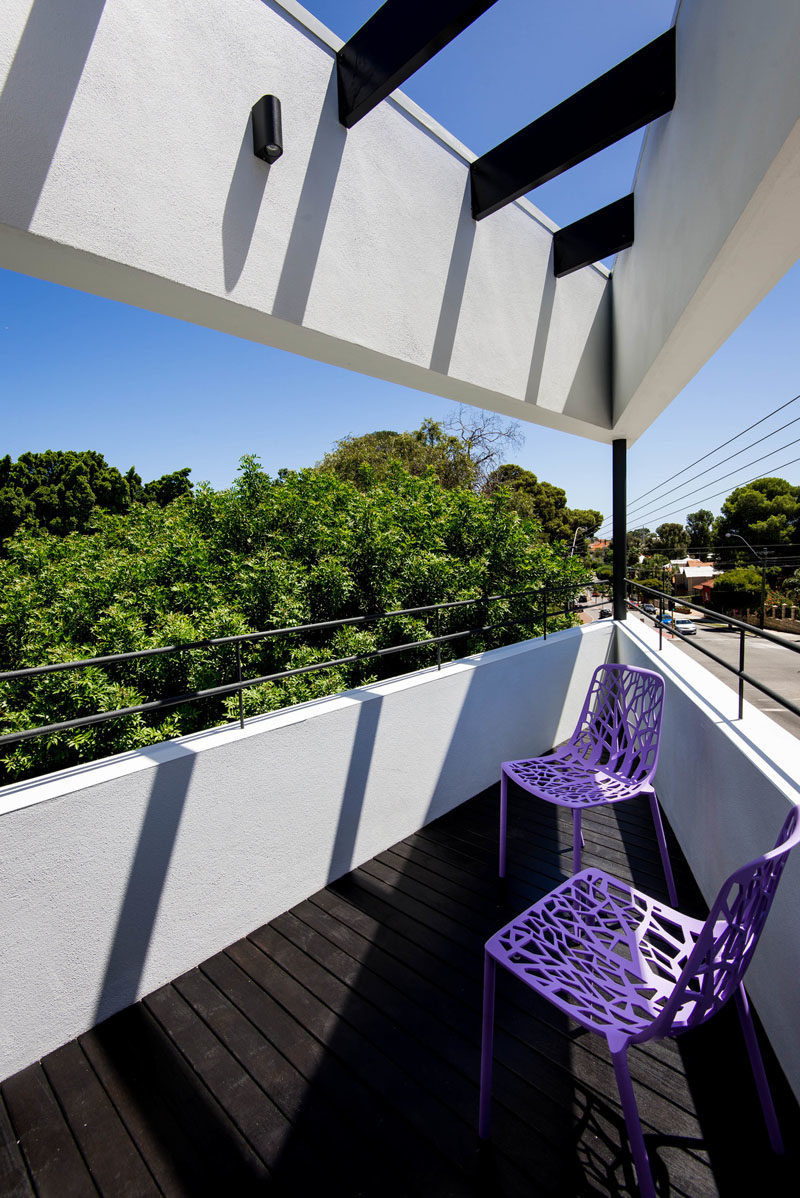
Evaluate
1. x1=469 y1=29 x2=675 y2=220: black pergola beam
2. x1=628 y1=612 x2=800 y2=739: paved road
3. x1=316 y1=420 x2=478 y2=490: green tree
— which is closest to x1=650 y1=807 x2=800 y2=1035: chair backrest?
x1=469 y1=29 x2=675 y2=220: black pergola beam

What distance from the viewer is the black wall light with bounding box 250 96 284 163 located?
173cm

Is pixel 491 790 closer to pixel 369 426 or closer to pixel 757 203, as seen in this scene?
pixel 757 203

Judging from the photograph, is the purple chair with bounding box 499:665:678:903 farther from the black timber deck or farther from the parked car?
the parked car

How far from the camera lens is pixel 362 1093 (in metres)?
1.37

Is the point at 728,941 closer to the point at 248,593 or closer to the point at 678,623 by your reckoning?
the point at 248,593

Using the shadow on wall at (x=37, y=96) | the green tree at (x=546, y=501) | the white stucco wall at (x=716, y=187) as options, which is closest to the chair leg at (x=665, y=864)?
the white stucco wall at (x=716, y=187)

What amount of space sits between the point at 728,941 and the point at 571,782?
115cm

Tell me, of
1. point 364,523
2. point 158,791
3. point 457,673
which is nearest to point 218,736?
point 158,791

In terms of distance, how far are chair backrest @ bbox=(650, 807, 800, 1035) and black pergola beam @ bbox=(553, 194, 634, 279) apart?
288cm

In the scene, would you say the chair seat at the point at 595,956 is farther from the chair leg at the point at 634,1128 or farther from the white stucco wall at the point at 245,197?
the white stucco wall at the point at 245,197

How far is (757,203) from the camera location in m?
1.41

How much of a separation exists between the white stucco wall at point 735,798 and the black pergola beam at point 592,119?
221 centimetres

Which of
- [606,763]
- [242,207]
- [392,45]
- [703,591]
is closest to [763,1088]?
[606,763]

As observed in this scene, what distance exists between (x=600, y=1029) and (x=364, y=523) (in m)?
3.13
